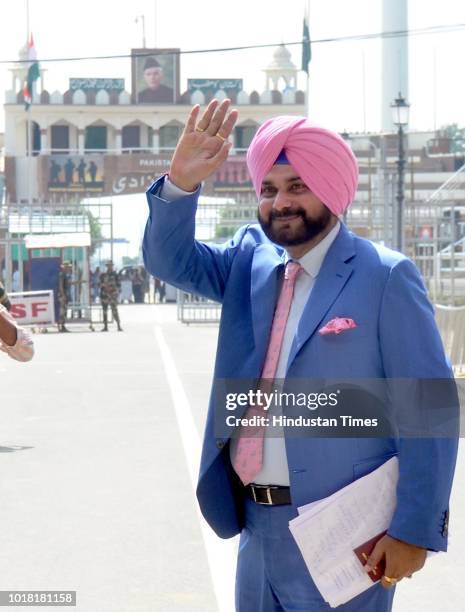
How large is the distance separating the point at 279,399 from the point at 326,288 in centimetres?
32

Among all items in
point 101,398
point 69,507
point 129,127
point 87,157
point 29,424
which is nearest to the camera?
point 69,507

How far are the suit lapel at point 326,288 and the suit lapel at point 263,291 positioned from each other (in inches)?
4.9

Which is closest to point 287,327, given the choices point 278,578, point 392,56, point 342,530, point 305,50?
point 342,530

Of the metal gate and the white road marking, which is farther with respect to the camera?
the metal gate

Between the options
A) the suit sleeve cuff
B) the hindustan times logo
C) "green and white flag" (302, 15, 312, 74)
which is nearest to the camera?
the hindustan times logo

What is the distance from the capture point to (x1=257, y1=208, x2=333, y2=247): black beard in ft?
12.7

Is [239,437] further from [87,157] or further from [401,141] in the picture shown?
[87,157]

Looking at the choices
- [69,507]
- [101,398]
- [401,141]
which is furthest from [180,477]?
[401,141]

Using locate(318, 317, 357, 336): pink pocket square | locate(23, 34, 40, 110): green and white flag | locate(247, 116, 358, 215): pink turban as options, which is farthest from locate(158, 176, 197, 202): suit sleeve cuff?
locate(23, 34, 40, 110): green and white flag

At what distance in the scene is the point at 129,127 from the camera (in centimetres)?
10925

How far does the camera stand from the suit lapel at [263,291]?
12.8 feet

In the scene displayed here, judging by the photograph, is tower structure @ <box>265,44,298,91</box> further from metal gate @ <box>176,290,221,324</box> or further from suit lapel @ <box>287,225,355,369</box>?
suit lapel @ <box>287,225,355,369</box>

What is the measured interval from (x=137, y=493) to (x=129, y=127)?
101 metres

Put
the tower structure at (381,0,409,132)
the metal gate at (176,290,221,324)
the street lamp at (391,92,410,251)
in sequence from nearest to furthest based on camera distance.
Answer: the street lamp at (391,92,410,251)
the metal gate at (176,290,221,324)
the tower structure at (381,0,409,132)
